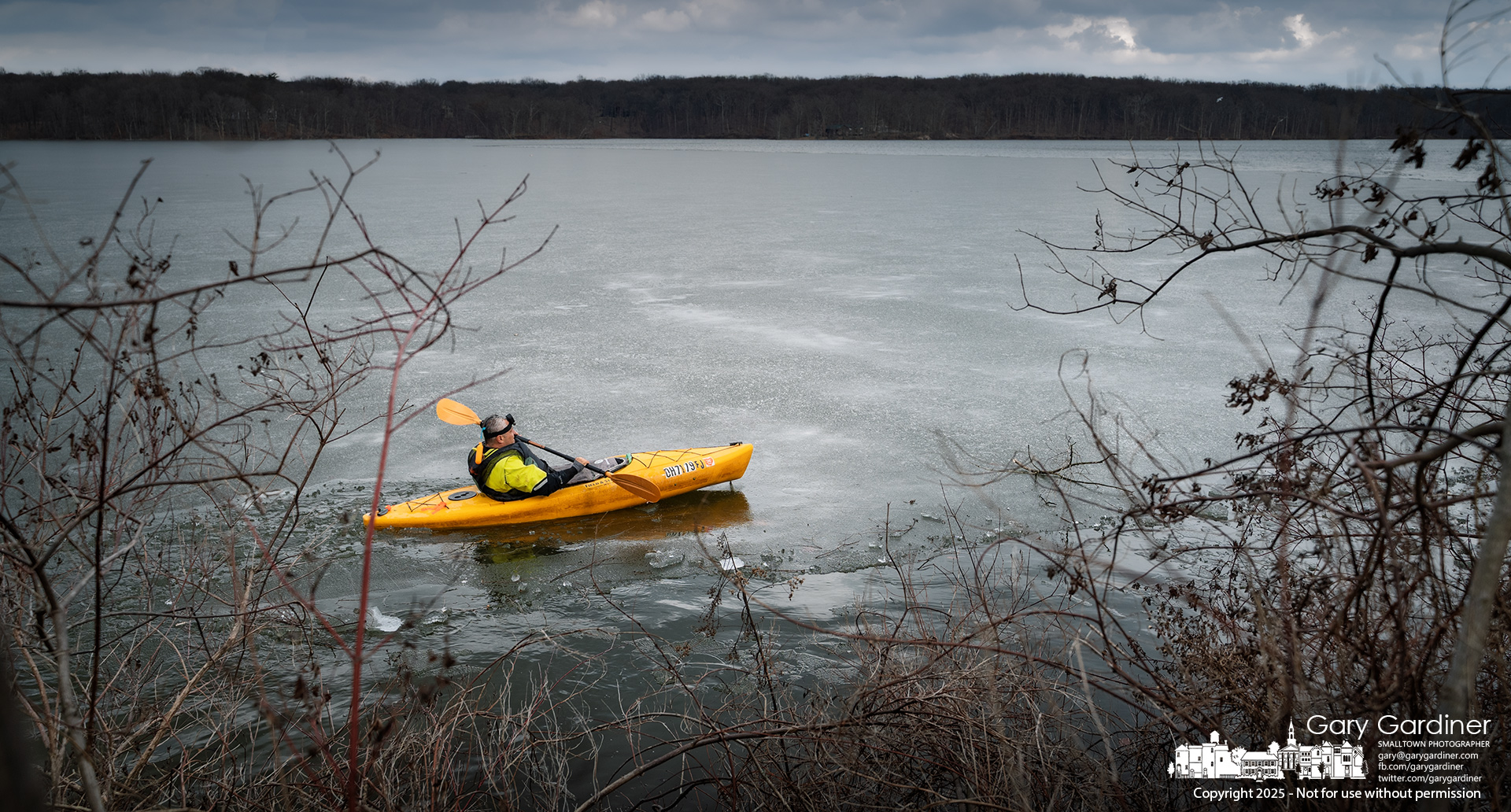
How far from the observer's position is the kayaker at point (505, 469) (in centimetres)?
643

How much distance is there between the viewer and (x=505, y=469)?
6.44 metres

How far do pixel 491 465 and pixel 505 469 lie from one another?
10 centimetres

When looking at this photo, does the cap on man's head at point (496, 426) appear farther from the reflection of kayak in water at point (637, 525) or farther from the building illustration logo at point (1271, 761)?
the building illustration logo at point (1271, 761)

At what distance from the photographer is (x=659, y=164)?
48.5m

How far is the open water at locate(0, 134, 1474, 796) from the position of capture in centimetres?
585

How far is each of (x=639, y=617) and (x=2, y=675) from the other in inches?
182

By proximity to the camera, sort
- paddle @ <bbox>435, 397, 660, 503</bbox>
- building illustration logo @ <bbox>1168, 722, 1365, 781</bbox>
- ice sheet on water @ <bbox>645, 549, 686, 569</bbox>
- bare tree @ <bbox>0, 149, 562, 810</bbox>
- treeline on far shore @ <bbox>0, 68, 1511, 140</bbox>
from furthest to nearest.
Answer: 1. treeline on far shore @ <bbox>0, 68, 1511, 140</bbox>
2. paddle @ <bbox>435, 397, 660, 503</bbox>
3. ice sheet on water @ <bbox>645, 549, 686, 569</bbox>
4. building illustration logo @ <bbox>1168, 722, 1365, 781</bbox>
5. bare tree @ <bbox>0, 149, 562, 810</bbox>

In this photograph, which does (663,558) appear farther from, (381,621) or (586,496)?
(381,621)

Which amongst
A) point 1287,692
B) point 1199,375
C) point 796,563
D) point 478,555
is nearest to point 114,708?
point 478,555

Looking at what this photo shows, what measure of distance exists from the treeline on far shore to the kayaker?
117 feet

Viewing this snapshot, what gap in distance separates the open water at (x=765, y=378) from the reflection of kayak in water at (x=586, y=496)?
Answer: 12cm

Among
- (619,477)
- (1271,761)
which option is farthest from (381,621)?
(1271,761)

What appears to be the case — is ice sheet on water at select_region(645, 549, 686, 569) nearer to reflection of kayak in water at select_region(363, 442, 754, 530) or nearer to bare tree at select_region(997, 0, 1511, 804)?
reflection of kayak in water at select_region(363, 442, 754, 530)

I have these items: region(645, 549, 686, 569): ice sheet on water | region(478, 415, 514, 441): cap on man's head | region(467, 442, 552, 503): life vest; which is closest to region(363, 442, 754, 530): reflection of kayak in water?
region(467, 442, 552, 503): life vest
